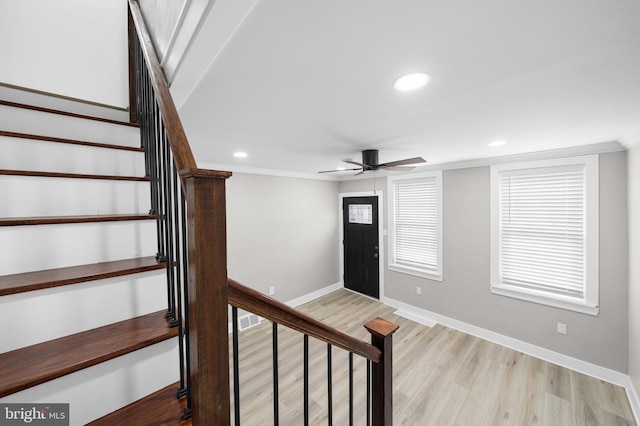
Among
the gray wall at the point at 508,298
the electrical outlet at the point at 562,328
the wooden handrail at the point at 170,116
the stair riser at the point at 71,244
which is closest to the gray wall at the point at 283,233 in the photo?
the gray wall at the point at 508,298

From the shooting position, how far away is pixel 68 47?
6.71 feet

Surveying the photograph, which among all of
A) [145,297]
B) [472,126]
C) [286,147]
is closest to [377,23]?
[145,297]

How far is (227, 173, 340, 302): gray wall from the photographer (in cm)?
396

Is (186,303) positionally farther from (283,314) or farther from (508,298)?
(508,298)

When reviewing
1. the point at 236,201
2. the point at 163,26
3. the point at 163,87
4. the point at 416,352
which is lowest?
the point at 416,352

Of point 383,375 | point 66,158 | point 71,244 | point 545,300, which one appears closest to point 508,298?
point 545,300

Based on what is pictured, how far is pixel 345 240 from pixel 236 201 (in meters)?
2.57

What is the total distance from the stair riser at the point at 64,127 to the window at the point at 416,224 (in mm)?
3947

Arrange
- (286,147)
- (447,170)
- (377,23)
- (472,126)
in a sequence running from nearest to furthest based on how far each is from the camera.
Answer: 1. (377,23)
2. (472,126)
3. (286,147)
4. (447,170)

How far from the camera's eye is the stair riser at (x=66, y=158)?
1210 mm

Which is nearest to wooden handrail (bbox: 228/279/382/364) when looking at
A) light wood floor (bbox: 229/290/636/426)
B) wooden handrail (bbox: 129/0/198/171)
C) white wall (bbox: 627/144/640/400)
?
wooden handrail (bbox: 129/0/198/171)

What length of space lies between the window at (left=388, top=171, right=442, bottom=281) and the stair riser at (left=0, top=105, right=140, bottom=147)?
395 cm

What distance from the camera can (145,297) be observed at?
41.9 inches

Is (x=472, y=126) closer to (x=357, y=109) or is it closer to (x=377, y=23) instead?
(x=357, y=109)
